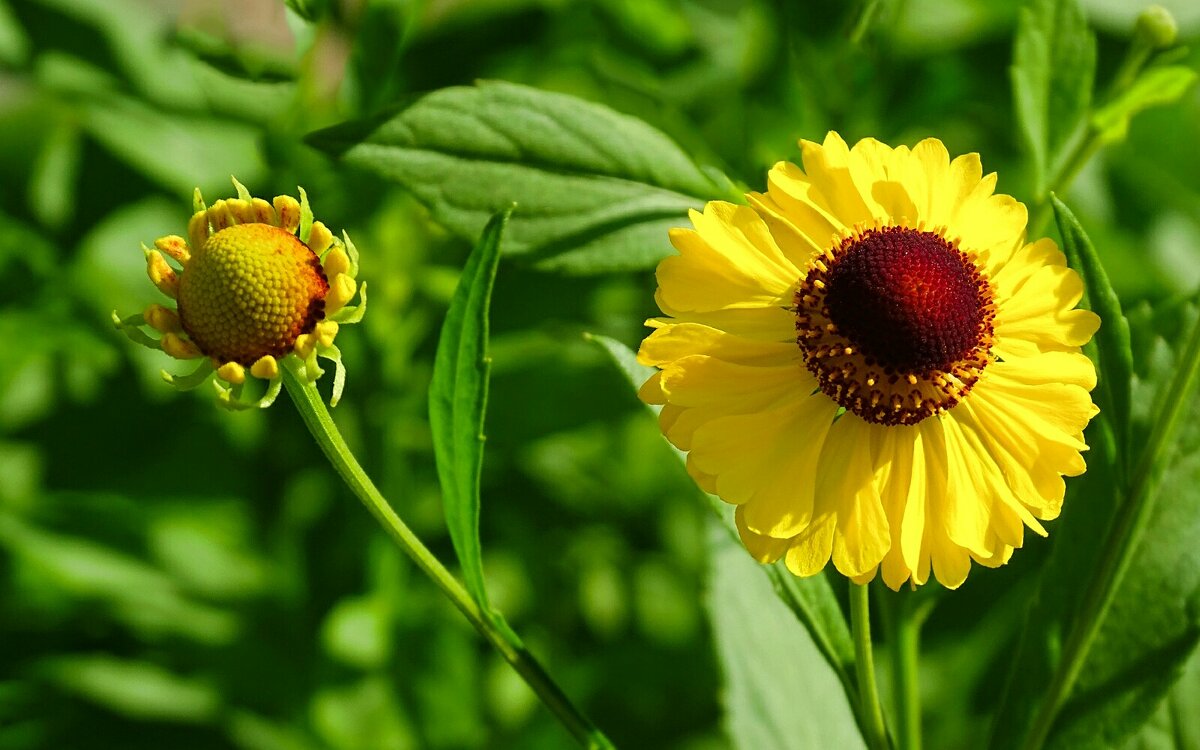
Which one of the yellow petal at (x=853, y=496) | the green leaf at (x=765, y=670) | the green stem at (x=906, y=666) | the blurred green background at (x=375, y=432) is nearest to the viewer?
the yellow petal at (x=853, y=496)

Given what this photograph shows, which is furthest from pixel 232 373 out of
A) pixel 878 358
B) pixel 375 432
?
pixel 375 432

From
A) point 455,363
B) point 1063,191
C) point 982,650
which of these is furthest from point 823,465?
point 982,650

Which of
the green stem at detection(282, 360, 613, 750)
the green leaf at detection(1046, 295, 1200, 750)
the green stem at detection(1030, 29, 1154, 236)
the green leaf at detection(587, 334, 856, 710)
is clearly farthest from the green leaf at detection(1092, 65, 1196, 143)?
the green stem at detection(282, 360, 613, 750)

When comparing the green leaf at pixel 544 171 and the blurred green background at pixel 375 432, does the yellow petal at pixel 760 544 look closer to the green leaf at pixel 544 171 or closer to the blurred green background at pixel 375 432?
the green leaf at pixel 544 171

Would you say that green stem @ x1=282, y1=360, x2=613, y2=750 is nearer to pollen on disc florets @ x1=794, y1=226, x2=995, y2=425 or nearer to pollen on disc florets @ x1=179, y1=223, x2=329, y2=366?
pollen on disc florets @ x1=179, y1=223, x2=329, y2=366

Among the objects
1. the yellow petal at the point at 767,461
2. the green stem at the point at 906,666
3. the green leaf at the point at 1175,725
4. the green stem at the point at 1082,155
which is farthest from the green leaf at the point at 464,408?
the green leaf at the point at 1175,725

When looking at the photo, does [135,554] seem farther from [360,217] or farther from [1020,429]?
[1020,429]

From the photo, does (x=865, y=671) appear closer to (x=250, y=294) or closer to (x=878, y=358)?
(x=878, y=358)
